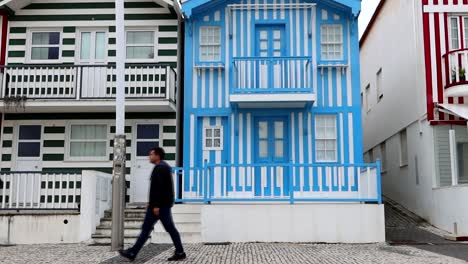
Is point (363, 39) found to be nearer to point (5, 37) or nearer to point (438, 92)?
point (438, 92)

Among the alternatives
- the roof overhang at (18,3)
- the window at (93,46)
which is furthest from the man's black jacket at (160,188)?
the window at (93,46)

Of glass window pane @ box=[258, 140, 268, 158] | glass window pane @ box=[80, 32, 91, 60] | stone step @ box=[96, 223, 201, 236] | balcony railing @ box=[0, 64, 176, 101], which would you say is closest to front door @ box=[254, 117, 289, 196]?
glass window pane @ box=[258, 140, 268, 158]

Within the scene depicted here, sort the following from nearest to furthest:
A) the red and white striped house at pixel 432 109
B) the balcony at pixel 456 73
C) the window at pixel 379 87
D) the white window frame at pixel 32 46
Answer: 1. the red and white striped house at pixel 432 109
2. the balcony at pixel 456 73
3. the white window frame at pixel 32 46
4. the window at pixel 379 87

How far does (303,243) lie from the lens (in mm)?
12539

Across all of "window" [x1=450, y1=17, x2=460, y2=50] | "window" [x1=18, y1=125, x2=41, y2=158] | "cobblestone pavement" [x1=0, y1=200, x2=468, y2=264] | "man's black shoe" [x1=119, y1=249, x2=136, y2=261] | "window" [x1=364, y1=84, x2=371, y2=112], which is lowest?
"cobblestone pavement" [x1=0, y1=200, x2=468, y2=264]

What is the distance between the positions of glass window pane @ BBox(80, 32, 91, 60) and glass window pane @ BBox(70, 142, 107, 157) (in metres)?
2.80

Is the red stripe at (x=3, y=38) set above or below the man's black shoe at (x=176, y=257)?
above

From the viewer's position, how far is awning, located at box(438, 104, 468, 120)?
586 inches

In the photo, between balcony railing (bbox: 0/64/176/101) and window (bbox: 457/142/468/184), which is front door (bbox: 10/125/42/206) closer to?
balcony railing (bbox: 0/64/176/101)

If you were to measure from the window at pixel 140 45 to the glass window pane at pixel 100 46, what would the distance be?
2.57ft

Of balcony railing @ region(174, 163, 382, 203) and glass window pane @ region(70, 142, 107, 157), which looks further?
glass window pane @ region(70, 142, 107, 157)

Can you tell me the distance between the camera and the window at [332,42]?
52.6 feet

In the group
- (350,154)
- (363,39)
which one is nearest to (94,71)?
(350,154)

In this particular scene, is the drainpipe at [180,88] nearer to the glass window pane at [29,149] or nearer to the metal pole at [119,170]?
the glass window pane at [29,149]
